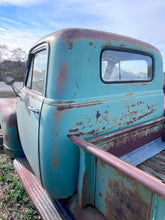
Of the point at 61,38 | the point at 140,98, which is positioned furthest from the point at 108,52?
the point at 140,98

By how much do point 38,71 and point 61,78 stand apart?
0.65m

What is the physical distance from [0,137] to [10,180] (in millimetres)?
1100

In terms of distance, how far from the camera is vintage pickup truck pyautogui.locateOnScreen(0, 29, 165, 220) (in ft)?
3.94

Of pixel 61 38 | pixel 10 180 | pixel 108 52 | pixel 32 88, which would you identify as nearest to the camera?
pixel 61 38

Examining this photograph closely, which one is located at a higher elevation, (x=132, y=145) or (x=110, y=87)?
(x=110, y=87)

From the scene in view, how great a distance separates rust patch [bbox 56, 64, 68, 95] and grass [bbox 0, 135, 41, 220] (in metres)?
1.48

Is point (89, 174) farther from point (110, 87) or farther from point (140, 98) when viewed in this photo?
point (140, 98)

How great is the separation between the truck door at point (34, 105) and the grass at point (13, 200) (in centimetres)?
56

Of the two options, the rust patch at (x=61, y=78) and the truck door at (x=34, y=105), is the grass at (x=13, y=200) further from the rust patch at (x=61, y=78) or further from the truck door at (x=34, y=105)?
the rust patch at (x=61, y=78)

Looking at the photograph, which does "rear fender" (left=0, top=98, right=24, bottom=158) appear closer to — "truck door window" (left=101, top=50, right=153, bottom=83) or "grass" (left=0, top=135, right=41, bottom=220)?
"grass" (left=0, top=135, right=41, bottom=220)

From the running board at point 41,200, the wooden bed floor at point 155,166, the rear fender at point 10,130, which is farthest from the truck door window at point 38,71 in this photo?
the wooden bed floor at point 155,166

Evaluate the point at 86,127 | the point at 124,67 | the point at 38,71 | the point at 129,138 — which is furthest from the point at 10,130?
the point at 124,67

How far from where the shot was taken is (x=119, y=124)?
1.79 meters

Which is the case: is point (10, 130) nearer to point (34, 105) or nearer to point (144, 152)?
point (34, 105)
